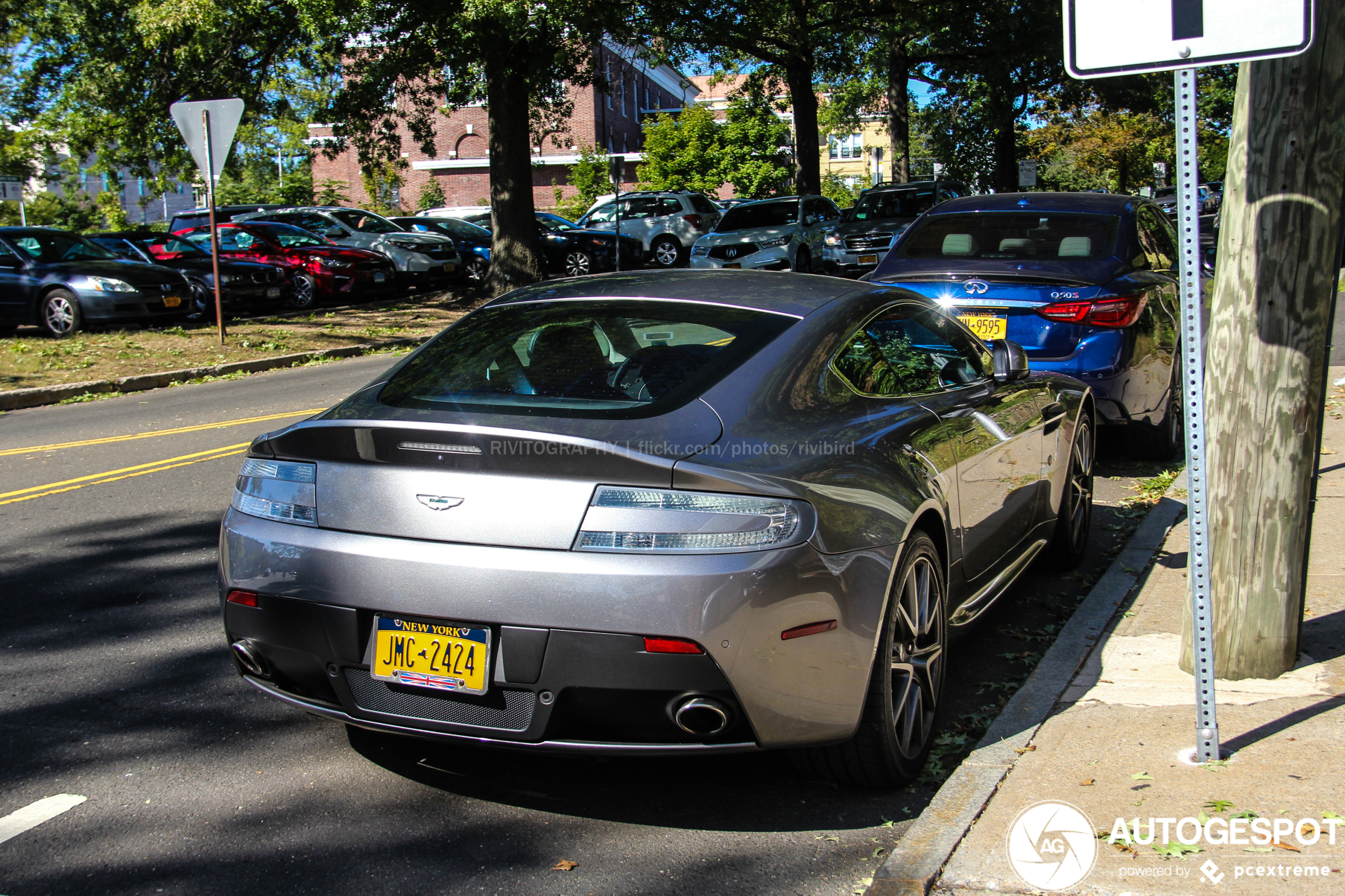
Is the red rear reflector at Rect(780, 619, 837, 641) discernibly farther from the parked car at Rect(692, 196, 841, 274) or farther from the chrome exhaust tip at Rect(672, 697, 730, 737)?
the parked car at Rect(692, 196, 841, 274)

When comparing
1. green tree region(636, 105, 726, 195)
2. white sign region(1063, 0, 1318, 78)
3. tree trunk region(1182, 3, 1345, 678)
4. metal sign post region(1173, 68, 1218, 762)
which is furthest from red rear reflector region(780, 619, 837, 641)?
green tree region(636, 105, 726, 195)

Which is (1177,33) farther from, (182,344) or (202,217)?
(202,217)

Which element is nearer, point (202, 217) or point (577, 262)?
point (202, 217)

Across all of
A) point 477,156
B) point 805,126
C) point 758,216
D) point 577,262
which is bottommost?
point 577,262

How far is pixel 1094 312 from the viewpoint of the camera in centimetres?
730

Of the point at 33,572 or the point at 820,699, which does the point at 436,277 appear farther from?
the point at 820,699

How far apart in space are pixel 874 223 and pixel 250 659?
21.1 m

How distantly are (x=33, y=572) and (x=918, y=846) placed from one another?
4763mm

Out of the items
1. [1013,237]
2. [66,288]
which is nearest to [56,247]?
[66,288]

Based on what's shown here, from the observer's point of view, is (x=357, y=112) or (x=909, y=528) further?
(x=357, y=112)

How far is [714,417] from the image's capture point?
10.6 ft

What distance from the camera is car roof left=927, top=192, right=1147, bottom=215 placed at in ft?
27.0

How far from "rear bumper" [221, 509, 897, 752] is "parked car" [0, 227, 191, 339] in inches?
566

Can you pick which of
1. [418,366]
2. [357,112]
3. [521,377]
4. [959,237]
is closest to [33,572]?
[418,366]
